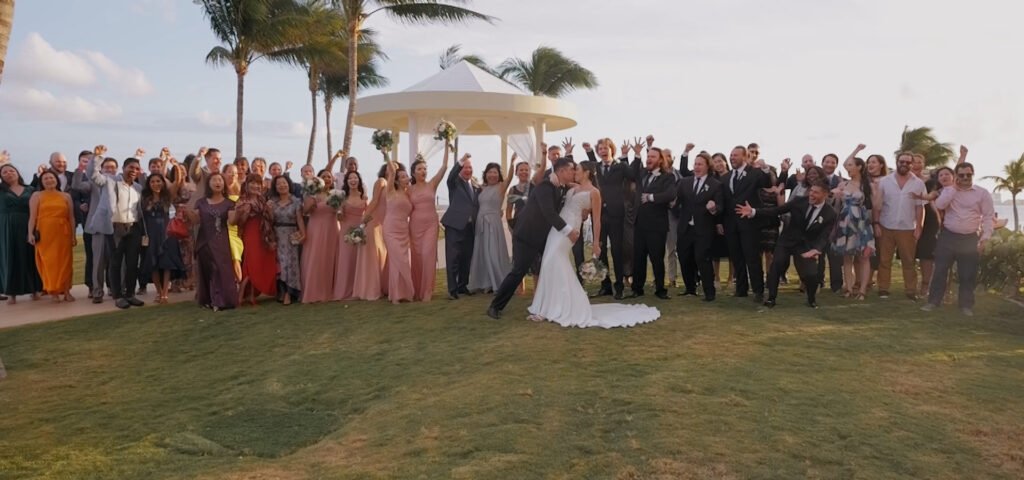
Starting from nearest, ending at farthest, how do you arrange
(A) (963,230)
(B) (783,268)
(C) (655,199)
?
(A) (963,230) < (B) (783,268) < (C) (655,199)

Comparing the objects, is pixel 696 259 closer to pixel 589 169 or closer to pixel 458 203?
pixel 589 169

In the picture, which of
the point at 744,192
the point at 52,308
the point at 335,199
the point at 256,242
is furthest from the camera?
the point at 52,308

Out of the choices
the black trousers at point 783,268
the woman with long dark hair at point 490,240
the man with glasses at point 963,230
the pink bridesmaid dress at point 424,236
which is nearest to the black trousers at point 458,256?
the woman with long dark hair at point 490,240

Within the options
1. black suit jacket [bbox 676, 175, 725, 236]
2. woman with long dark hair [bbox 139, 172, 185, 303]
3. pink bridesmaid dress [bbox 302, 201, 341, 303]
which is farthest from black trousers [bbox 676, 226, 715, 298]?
woman with long dark hair [bbox 139, 172, 185, 303]

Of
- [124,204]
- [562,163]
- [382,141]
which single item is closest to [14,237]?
[124,204]

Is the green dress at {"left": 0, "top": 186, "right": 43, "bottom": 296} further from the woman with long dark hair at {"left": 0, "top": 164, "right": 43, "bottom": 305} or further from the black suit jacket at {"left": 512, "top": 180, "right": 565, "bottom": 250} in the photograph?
the black suit jacket at {"left": 512, "top": 180, "right": 565, "bottom": 250}

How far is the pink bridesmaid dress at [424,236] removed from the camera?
10.4m

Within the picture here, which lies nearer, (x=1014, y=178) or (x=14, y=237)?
(x=14, y=237)

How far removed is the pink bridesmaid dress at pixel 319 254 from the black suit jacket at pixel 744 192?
211 inches

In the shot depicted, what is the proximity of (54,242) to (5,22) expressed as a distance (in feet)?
15.7

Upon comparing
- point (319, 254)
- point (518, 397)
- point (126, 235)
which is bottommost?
point (518, 397)

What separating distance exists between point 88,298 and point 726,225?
9255 mm

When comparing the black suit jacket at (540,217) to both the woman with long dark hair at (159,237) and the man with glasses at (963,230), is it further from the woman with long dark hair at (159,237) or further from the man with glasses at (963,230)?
the woman with long dark hair at (159,237)

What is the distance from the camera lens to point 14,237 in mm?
10648
